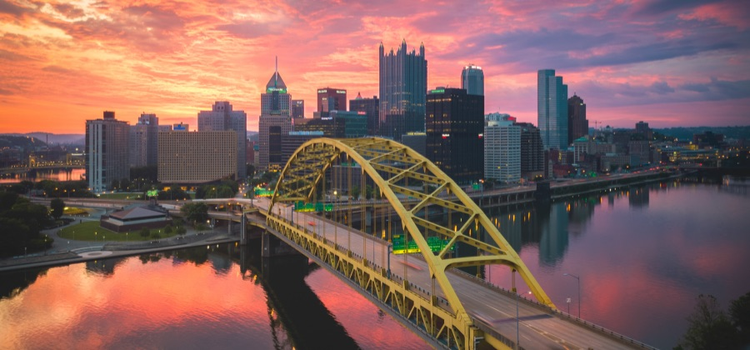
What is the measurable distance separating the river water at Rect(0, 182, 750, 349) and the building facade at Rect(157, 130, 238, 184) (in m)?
115

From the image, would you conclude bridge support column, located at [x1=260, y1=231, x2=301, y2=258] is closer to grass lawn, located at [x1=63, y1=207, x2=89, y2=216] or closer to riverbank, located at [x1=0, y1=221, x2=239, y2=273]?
riverbank, located at [x1=0, y1=221, x2=239, y2=273]

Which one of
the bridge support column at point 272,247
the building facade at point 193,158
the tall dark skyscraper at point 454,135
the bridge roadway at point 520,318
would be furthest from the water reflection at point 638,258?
the building facade at point 193,158

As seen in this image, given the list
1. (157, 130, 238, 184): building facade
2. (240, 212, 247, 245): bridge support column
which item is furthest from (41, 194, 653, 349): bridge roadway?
(157, 130, 238, 184): building facade

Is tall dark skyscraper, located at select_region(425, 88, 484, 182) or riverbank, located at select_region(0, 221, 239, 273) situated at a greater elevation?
tall dark skyscraper, located at select_region(425, 88, 484, 182)

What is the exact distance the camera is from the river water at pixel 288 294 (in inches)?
1866

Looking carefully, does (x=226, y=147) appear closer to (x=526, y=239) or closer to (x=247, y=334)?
(x=526, y=239)

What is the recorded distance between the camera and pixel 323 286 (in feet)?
209

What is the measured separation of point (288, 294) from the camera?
61.5 meters

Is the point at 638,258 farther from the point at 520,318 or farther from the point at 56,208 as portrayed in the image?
the point at 56,208

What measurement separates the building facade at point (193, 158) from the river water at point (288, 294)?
115 metres

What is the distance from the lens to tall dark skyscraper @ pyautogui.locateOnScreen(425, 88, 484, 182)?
190125 mm

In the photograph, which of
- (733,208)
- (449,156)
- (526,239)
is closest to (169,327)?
(526,239)

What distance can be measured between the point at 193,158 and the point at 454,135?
308ft

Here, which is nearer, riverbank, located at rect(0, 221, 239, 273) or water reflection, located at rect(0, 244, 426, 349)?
water reflection, located at rect(0, 244, 426, 349)
